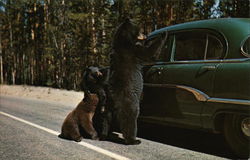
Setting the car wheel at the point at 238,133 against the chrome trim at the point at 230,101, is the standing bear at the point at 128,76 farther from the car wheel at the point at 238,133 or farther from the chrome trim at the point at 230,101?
the car wheel at the point at 238,133

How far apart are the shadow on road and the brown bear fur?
3.74 ft

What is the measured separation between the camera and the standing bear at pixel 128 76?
420 cm

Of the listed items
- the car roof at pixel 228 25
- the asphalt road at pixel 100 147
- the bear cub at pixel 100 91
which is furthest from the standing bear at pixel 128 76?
the car roof at pixel 228 25

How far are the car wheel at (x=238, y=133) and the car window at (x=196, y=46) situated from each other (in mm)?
944

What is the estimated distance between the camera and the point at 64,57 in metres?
27.0

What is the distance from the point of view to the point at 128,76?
421 cm

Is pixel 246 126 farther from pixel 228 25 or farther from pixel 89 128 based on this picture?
pixel 89 128

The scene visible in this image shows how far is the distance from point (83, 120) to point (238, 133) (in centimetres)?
250

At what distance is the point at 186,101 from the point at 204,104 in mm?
330

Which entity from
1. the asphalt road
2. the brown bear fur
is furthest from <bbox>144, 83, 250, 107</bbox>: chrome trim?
the brown bear fur

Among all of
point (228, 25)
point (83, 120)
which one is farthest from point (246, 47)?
point (83, 120)

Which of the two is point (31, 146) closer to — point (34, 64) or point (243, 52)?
point (243, 52)

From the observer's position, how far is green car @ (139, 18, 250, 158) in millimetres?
3488

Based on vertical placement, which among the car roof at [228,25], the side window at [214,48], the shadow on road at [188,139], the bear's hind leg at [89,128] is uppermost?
the car roof at [228,25]
